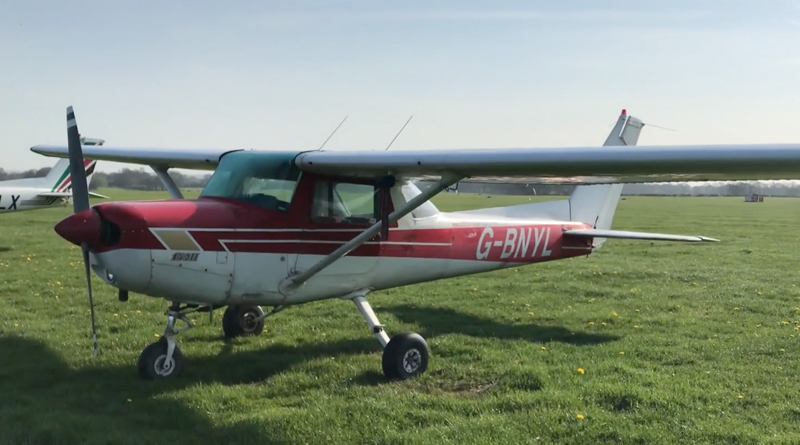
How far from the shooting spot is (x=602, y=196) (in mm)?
9695

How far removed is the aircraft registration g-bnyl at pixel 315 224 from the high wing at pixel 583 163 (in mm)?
11

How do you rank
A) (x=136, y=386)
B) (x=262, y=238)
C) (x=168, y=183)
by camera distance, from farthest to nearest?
1. (x=168, y=183)
2. (x=262, y=238)
3. (x=136, y=386)

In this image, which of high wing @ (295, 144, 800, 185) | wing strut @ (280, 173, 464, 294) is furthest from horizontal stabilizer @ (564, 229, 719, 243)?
wing strut @ (280, 173, 464, 294)

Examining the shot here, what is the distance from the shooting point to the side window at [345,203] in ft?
20.1

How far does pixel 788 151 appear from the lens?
413cm

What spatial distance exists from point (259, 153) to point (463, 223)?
97.3 inches

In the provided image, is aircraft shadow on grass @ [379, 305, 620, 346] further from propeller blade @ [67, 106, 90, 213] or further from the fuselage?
propeller blade @ [67, 106, 90, 213]

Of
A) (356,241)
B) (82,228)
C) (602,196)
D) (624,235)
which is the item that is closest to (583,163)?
(356,241)

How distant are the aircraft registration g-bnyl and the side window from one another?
1cm

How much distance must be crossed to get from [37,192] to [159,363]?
1812 centimetres

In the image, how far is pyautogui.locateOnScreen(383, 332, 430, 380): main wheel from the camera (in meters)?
5.90

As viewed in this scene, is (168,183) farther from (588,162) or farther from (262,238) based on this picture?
(588,162)

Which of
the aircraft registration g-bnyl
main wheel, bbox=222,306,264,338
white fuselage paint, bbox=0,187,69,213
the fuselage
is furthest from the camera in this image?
white fuselage paint, bbox=0,187,69,213

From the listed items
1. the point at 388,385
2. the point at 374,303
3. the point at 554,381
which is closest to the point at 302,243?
the point at 388,385
